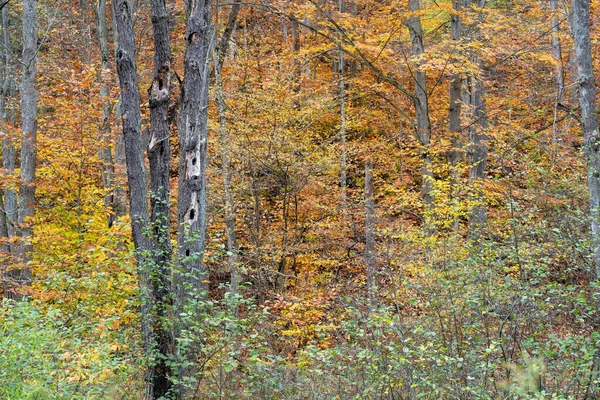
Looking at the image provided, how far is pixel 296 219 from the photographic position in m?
12.0

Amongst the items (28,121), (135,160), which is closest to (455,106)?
(135,160)

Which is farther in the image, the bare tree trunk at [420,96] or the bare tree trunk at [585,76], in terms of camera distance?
the bare tree trunk at [420,96]

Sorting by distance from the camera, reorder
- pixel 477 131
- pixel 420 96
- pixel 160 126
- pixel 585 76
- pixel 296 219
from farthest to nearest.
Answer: pixel 420 96, pixel 477 131, pixel 296 219, pixel 585 76, pixel 160 126

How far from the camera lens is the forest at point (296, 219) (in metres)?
5.13

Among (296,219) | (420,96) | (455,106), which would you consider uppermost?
(420,96)

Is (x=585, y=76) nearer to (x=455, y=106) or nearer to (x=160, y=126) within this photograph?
(x=455, y=106)

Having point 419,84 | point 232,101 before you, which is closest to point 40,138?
point 232,101

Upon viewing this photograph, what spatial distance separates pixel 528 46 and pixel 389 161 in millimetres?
4793

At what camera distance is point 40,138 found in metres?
11.8

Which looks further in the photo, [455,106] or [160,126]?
[455,106]

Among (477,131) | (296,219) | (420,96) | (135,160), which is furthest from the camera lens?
(420,96)

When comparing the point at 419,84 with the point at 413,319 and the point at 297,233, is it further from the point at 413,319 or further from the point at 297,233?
the point at 413,319

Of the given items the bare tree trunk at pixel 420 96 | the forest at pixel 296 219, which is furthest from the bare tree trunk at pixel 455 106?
the bare tree trunk at pixel 420 96

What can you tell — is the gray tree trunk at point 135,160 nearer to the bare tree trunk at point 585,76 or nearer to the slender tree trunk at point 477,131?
the bare tree trunk at point 585,76
